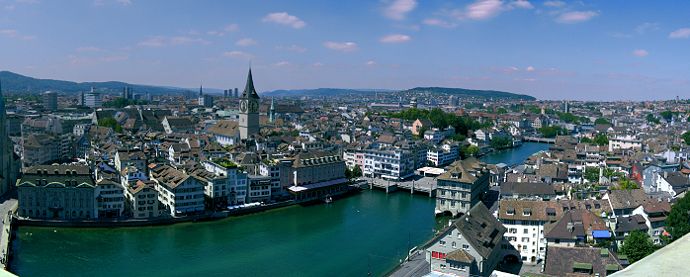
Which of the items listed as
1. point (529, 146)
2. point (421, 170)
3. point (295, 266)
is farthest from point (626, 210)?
point (529, 146)

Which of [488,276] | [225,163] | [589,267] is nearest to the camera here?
[589,267]

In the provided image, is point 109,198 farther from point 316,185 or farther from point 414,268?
point 414,268

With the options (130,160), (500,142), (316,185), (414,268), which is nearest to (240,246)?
(414,268)

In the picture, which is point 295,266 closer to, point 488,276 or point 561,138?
point 488,276

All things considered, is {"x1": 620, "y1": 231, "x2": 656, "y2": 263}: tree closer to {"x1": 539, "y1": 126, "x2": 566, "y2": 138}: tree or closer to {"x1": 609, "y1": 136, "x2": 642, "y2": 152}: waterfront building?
{"x1": 609, "y1": 136, "x2": 642, "y2": 152}: waterfront building

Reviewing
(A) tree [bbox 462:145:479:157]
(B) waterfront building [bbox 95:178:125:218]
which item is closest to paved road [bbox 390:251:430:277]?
(B) waterfront building [bbox 95:178:125:218]

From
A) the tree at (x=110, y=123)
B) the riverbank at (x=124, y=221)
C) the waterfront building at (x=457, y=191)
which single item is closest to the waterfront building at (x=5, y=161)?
the riverbank at (x=124, y=221)

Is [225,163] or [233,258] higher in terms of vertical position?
[225,163]
